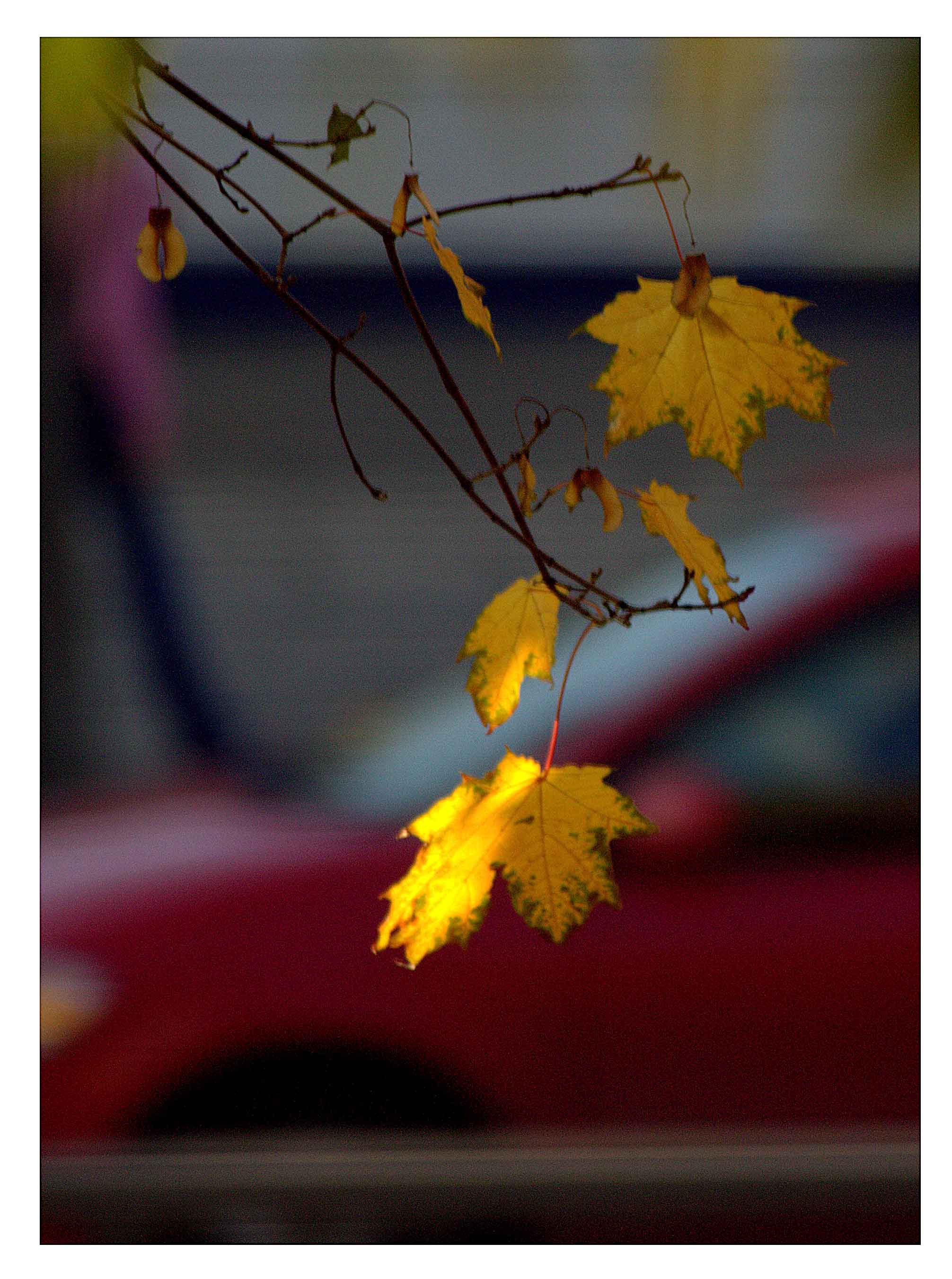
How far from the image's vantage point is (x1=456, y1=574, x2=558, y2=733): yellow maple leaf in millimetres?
638

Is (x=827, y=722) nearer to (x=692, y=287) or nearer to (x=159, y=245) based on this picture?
(x=692, y=287)

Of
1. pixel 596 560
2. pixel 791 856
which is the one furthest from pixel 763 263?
pixel 791 856

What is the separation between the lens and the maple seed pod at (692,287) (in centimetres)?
51

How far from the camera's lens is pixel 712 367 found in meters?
Answer: 0.57

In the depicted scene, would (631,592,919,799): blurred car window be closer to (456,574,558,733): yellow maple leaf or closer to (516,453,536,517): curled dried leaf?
(456,574,558,733): yellow maple leaf

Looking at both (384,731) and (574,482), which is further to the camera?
(384,731)

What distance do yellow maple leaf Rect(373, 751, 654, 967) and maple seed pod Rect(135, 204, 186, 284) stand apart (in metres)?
0.33

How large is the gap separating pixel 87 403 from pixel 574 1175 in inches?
42.5

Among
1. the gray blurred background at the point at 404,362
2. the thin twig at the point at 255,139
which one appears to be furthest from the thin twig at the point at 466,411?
the gray blurred background at the point at 404,362

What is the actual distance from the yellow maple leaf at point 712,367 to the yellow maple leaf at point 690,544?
3 centimetres

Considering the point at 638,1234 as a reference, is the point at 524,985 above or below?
above

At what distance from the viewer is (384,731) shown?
4.09 ft

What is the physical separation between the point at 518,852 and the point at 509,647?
12 cm

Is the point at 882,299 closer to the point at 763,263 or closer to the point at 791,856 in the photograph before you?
the point at 763,263
